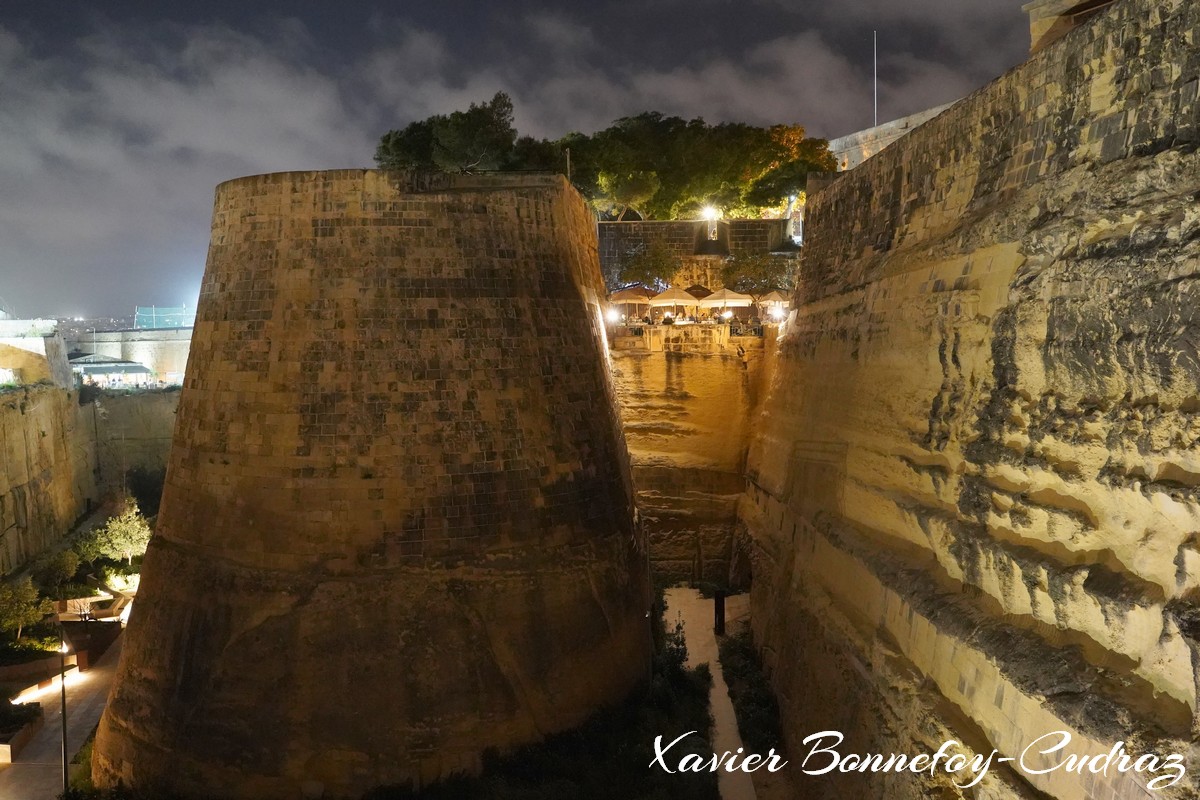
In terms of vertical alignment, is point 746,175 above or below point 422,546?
above

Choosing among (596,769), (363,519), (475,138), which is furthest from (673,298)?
(596,769)

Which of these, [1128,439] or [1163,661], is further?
[1128,439]

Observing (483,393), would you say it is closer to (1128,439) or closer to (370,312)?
(370,312)

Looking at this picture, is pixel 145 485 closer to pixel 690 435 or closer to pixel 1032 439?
pixel 690 435

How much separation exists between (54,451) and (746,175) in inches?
897

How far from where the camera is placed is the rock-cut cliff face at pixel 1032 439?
4.61 metres

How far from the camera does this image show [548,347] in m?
9.62

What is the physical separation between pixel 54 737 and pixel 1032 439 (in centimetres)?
1439

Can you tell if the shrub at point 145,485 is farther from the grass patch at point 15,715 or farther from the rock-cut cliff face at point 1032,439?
the rock-cut cliff face at point 1032,439

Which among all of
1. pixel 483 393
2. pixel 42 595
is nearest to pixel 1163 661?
pixel 483 393

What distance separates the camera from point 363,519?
338 inches

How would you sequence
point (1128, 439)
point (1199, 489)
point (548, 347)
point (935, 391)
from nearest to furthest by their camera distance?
point (1199, 489) < point (1128, 439) < point (935, 391) < point (548, 347)

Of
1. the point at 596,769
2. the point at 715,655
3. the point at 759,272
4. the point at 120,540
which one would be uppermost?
the point at 759,272

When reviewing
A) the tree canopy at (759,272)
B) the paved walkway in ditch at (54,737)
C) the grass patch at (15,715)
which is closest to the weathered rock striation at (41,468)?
the paved walkway in ditch at (54,737)
